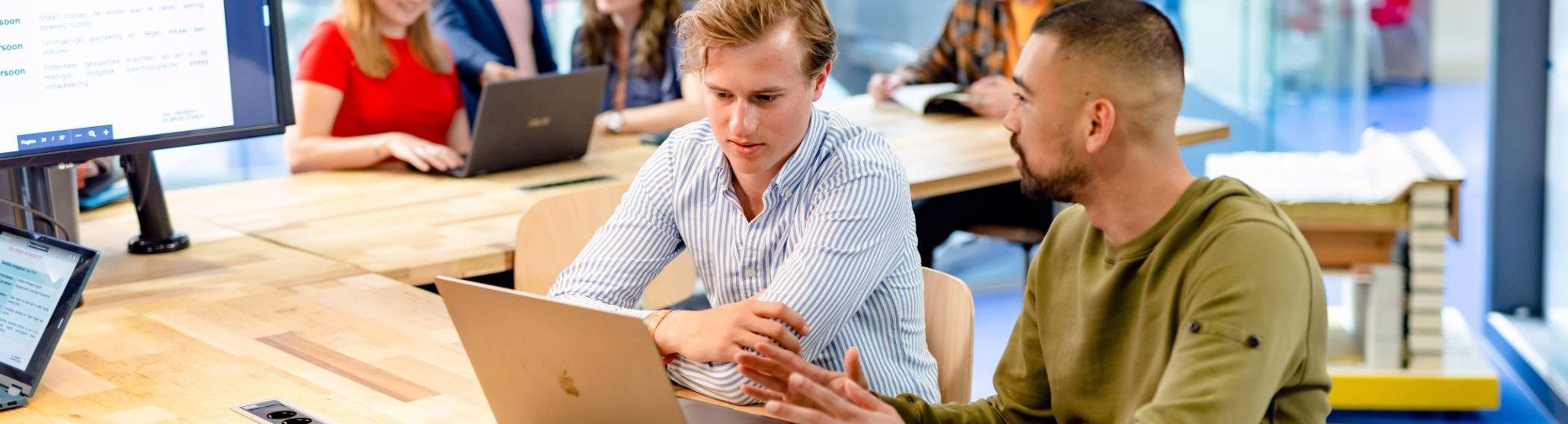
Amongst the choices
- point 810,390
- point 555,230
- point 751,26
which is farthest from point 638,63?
point 810,390

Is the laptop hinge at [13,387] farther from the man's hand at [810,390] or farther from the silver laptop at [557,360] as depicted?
the man's hand at [810,390]

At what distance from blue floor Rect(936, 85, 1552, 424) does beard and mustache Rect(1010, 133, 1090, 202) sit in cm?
261

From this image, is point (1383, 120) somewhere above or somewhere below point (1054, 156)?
below

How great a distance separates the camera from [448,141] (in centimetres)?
365

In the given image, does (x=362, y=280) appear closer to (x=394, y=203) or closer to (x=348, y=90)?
(x=394, y=203)

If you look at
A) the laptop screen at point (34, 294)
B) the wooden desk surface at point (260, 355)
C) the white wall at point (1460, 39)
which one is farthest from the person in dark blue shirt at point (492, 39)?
the white wall at point (1460, 39)

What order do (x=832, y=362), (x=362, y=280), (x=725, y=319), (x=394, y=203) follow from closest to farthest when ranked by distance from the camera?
(x=725, y=319) < (x=832, y=362) < (x=362, y=280) < (x=394, y=203)

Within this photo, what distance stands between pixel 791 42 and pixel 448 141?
6.53 feet

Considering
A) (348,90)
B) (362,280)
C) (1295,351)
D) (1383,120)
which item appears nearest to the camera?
(1295,351)

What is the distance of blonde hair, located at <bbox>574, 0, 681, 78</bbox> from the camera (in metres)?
3.95

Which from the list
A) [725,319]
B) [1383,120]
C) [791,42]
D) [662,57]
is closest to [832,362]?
[725,319]

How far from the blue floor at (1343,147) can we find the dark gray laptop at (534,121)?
4.38 ft

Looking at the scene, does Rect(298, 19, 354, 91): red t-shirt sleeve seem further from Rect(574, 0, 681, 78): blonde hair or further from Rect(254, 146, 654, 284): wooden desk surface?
Rect(574, 0, 681, 78): blonde hair

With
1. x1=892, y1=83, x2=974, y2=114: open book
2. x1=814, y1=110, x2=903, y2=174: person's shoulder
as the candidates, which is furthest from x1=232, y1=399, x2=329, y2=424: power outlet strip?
x1=892, y1=83, x2=974, y2=114: open book
